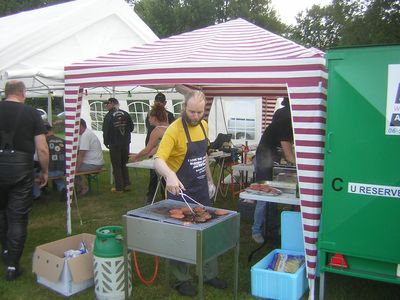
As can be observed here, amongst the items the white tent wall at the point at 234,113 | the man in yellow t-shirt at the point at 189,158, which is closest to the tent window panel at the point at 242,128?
the white tent wall at the point at 234,113

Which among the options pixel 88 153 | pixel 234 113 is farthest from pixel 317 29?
pixel 88 153

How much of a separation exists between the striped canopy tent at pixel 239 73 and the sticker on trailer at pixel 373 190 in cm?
35

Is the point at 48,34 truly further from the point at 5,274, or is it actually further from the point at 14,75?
the point at 5,274

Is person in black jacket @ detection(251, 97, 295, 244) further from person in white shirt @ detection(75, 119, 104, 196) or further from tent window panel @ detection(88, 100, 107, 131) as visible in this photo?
tent window panel @ detection(88, 100, 107, 131)

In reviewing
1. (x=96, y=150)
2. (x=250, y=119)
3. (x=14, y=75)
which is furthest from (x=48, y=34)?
(x=250, y=119)

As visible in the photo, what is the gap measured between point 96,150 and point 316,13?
26759 mm

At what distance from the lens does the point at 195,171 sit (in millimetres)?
3475

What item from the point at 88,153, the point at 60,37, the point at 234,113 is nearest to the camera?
the point at 88,153

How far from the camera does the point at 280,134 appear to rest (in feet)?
→ 15.8

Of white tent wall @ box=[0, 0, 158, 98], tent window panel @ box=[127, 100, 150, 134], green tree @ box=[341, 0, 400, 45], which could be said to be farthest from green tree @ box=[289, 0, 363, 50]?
white tent wall @ box=[0, 0, 158, 98]

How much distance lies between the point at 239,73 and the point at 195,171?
1026 mm

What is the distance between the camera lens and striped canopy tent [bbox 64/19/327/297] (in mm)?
3410

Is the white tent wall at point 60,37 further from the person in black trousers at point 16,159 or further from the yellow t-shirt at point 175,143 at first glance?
the yellow t-shirt at point 175,143

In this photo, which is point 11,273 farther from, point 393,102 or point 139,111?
point 139,111
